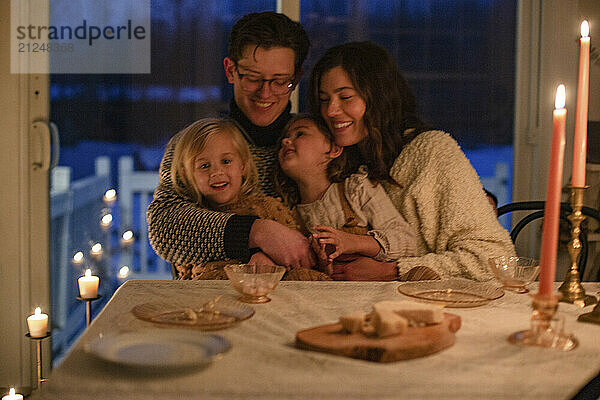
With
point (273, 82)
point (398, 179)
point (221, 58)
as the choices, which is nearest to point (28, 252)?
point (221, 58)

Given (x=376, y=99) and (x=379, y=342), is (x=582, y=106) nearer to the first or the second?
Result: (x=379, y=342)

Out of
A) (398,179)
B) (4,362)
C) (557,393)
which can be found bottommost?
(4,362)

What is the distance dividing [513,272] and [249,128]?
115cm

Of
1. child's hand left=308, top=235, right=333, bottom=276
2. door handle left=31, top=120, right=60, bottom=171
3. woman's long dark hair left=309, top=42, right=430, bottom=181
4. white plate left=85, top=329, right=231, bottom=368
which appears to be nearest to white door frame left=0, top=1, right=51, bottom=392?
door handle left=31, top=120, right=60, bottom=171

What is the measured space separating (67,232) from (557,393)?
9.09 feet

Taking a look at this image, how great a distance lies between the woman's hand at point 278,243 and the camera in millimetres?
1907

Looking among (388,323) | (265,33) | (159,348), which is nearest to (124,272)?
(265,33)

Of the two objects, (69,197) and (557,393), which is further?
(69,197)

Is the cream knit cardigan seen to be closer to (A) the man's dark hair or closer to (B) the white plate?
(A) the man's dark hair

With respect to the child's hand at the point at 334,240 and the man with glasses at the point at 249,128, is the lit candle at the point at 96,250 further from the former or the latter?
the child's hand at the point at 334,240

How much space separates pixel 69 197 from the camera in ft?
10.7

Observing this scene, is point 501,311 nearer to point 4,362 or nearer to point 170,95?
point 170,95

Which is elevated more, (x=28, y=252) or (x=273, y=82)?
(x=273, y=82)

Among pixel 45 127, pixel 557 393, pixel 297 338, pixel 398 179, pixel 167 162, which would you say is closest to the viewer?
pixel 557 393
